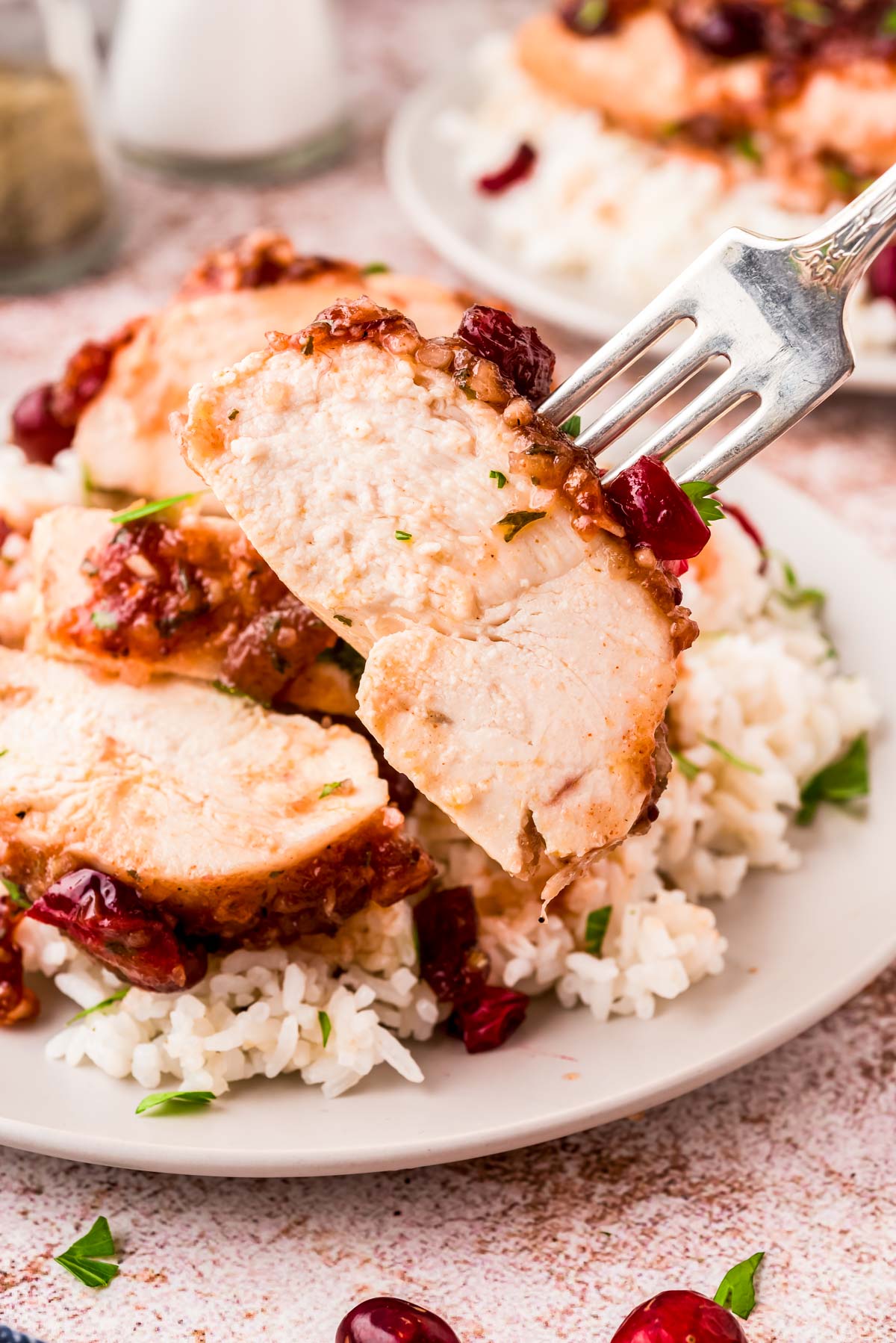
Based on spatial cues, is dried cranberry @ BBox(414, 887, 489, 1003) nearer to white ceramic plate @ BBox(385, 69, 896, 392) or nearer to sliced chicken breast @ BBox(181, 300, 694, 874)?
sliced chicken breast @ BBox(181, 300, 694, 874)

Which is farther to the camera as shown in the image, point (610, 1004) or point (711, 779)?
point (711, 779)

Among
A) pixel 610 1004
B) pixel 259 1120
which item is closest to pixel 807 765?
pixel 610 1004

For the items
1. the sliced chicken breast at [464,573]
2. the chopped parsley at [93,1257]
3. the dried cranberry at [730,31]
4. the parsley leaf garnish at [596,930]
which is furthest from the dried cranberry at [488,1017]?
the dried cranberry at [730,31]

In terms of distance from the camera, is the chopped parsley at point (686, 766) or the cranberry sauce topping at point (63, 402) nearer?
the chopped parsley at point (686, 766)

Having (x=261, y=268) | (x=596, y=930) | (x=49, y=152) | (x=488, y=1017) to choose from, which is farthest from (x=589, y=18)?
(x=488, y=1017)

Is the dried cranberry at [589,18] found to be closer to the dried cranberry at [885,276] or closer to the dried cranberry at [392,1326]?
the dried cranberry at [885,276]

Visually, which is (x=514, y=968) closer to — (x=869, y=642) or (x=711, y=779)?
(x=711, y=779)

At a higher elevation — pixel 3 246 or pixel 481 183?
pixel 481 183
